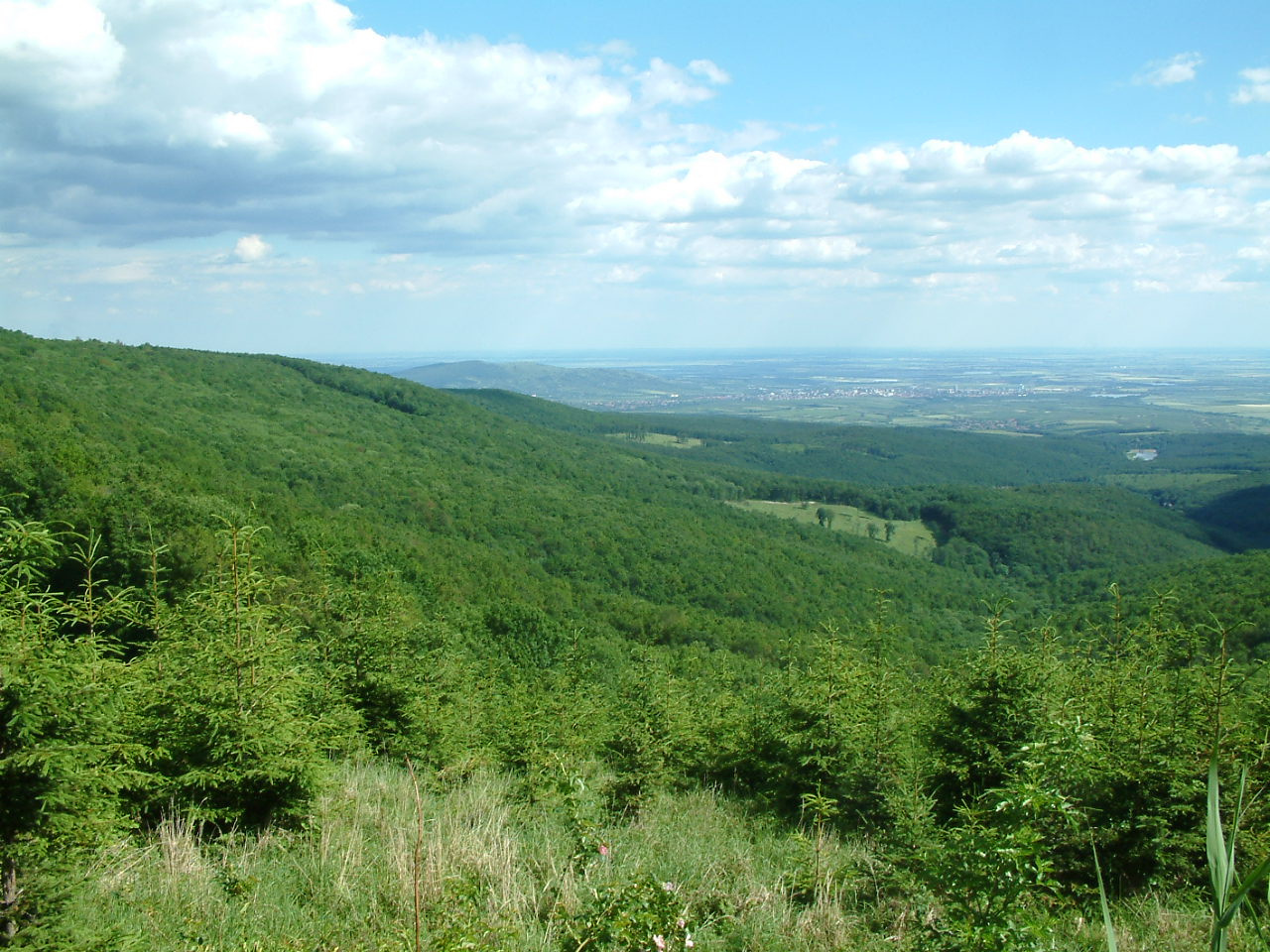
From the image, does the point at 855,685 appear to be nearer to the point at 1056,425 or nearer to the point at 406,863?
the point at 406,863

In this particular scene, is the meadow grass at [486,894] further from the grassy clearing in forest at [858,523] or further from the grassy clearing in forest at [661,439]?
the grassy clearing in forest at [661,439]

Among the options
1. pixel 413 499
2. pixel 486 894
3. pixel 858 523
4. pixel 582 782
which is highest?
pixel 582 782

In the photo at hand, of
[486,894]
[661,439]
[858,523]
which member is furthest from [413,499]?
[661,439]

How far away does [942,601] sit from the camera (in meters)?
71.8

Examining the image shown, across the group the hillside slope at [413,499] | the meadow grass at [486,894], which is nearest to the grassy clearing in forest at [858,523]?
the hillside slope at [413,499]

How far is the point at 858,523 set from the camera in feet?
335

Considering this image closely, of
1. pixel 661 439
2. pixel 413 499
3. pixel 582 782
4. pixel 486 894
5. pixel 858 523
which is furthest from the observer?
pixel 661 439

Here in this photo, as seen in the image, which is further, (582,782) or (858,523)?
(858,523)

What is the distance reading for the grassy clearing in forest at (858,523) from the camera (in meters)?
95.1

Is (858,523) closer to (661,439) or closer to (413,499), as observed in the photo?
(661,439)

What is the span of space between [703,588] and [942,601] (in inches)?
979

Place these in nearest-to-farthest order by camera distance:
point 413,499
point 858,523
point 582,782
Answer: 1. point 582,782
2. point 413,499
3. point 858,523

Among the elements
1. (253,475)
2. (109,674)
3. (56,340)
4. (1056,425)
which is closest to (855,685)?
A: (109,674)

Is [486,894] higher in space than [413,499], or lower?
higher
